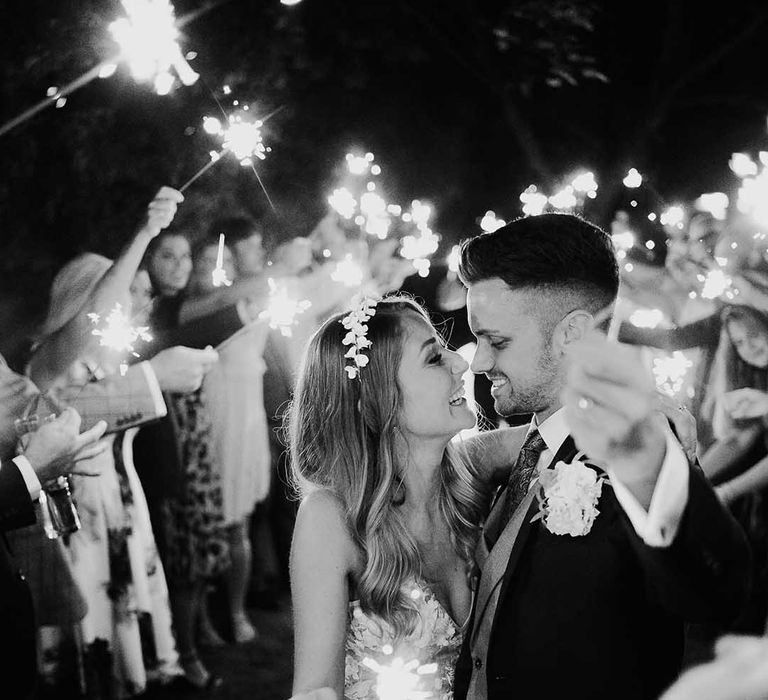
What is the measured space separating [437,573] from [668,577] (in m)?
1.16

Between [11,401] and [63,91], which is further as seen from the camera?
[63,91]

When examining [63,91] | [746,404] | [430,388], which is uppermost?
[63,91]

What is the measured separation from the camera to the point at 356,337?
2426 millimetres

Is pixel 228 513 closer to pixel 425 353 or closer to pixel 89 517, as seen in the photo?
pixel 89 517

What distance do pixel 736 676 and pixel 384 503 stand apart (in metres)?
1.56

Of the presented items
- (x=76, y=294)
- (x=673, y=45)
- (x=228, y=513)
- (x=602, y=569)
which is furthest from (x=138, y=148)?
(x=673, y=45)

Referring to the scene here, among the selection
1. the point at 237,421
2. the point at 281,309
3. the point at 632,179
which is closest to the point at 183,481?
the point at 237,421

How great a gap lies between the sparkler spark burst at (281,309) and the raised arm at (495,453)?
7.98ft

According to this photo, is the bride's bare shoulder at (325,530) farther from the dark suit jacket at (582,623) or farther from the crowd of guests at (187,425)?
the crowd of guests at (187,425)

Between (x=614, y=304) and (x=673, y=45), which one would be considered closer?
(x=614, y=304)

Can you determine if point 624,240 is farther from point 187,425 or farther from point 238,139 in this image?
point 187,425

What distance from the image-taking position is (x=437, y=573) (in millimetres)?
2361

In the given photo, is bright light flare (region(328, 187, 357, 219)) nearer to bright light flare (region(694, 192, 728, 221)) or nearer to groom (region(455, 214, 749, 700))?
bright light flare (region(694, 192, 728, 221))

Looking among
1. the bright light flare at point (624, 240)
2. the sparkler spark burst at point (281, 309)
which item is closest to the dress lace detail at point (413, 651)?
the sparkler spark burst at point (281, 309)
